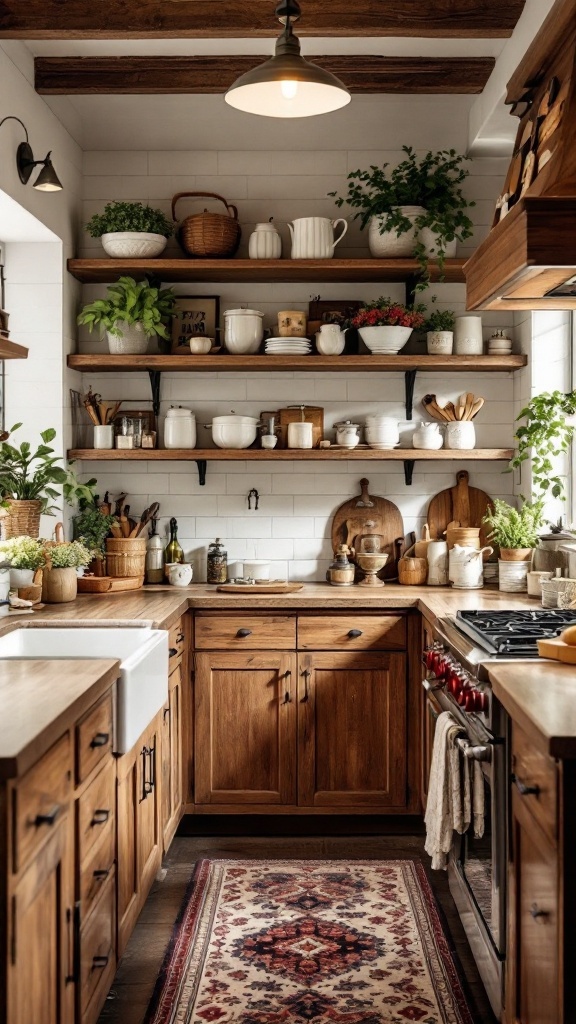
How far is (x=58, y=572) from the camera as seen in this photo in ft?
13.0

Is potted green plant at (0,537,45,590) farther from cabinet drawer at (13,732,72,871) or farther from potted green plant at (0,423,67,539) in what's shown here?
cabinet drawer at (13,732,72,871)

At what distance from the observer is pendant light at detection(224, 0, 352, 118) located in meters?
2.50

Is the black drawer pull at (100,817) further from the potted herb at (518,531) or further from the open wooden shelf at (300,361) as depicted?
the open wooden shelf at (300,361)

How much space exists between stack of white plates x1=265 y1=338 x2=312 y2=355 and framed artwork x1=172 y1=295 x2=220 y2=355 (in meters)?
0.38

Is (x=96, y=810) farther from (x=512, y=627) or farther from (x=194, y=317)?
(x=194, y=317)

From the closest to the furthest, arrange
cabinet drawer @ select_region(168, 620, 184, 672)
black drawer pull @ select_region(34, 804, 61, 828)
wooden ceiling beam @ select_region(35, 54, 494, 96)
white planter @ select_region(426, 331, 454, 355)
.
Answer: black drawer pull @ select_region(34, 804, 61, 828) < cabinet drawer @ select_region(168, 620, 184, 672) < wooden ceiling beam @ select_region(35, 54, 494, 96) < white planter @ select_region(426, 331, 454, 355)

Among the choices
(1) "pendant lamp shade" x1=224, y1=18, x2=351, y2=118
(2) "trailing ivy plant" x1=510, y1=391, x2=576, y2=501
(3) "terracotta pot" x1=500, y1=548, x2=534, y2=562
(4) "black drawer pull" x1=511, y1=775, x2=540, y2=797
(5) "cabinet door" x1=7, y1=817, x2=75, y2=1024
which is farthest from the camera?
(3) "terracotta pot" x1=500, y1=548, x2=534, y2=562

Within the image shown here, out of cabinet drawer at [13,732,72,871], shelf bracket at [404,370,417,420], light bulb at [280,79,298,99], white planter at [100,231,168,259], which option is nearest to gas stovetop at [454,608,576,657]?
cabinet drawer at [13,732,72,871]

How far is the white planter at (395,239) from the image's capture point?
172 inches

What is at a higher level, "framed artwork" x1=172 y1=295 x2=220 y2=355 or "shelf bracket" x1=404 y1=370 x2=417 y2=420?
"framed artwork" x1=172 y1=295 x2=220 y2=355

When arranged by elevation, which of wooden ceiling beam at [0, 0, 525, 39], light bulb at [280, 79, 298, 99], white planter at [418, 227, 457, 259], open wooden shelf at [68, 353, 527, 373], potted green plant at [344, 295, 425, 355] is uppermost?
wooden ceiling beam at [0, 0, 525, 39]

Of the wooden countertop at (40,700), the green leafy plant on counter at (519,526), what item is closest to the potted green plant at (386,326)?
the green leafy plant on counter at (519,526)

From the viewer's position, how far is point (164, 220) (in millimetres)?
4469

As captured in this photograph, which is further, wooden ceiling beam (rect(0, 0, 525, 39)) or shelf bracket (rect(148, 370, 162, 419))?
shelf bracket (rect(148, 370, 162, 419))
